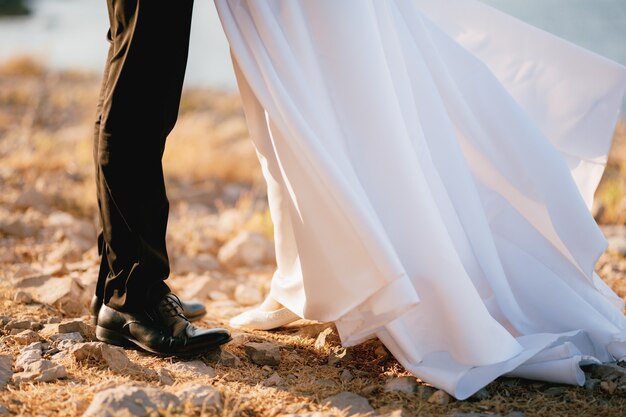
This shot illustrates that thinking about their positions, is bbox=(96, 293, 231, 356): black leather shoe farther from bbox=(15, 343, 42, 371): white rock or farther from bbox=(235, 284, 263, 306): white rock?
bbox=(235, 284, 263, 306): white rock

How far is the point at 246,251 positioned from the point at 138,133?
7.03 ft

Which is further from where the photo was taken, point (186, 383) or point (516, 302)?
point (516, 302)

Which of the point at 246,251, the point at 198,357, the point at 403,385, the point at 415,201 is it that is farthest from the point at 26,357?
the point at 246,251

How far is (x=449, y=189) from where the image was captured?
2.38 metres

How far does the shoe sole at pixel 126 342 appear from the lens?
2238mm

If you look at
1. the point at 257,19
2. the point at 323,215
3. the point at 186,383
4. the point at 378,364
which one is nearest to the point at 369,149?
the point at 323,215

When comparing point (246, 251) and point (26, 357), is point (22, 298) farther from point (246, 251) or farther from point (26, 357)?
point (246, 251)

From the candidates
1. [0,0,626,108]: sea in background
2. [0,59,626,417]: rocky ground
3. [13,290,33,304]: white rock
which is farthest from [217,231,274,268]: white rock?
[0,0,626,108]: sea in background

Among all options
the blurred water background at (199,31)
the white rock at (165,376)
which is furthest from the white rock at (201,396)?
the blurred water background at (199,31)

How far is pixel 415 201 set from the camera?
2.14 meters

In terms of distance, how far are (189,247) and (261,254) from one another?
45 centimetres

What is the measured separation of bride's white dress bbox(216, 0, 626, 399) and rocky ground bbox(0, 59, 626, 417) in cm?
12

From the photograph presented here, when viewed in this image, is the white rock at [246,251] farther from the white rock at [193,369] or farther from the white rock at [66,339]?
the white rock at [193,369]

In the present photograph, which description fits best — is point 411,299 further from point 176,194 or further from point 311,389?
point 176,194
